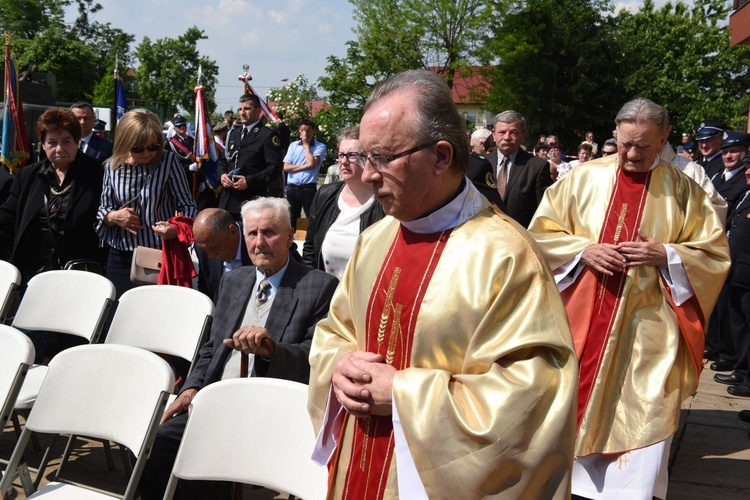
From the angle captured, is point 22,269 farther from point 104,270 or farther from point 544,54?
point 544,54

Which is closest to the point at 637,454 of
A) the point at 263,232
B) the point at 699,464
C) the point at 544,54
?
the point at 699,464

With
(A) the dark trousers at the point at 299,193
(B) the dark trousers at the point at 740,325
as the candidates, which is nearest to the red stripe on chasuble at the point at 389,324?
(B) the dark trousers at the point at 740,325

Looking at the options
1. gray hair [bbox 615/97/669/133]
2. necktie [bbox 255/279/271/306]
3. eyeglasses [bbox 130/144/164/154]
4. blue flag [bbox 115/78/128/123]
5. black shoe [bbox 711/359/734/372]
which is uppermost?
blue flag [bbox 115/78/128/123]

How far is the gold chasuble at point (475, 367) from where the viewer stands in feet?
5.85

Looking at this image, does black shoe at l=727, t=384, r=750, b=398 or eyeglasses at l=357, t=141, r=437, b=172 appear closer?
eyeglasses at l=357, t=141, r=437, b=172

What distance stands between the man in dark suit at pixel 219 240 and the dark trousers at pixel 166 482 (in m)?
1.34

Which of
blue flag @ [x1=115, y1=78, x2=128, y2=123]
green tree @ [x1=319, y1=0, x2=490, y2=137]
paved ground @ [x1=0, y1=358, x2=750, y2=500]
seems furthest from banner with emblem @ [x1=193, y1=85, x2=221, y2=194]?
green tree @ [x1=319, y1=0, x2=490, y2=137]

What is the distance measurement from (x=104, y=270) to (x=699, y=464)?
4.10 meters

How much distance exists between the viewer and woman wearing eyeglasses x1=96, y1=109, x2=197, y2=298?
4820 mm

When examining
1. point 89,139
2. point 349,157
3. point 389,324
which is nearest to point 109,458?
point 349,157

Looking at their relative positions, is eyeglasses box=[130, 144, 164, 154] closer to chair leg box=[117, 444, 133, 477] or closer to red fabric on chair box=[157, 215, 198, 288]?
red fabric on chair box=[157, 215, 198, 288]

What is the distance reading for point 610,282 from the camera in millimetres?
3947

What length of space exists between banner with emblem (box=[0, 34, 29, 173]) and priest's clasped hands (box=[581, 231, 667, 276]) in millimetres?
6530

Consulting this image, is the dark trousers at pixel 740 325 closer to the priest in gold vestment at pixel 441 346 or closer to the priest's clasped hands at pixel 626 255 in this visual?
the priest's clasped hands at pixel 626 255
